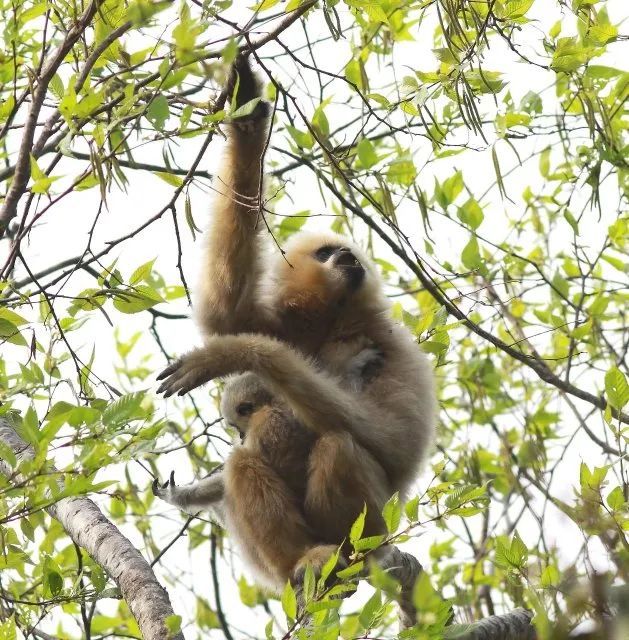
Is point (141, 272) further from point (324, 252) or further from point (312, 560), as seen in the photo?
point (324, 252)

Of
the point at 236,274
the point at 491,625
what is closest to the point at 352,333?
the point at 236,274

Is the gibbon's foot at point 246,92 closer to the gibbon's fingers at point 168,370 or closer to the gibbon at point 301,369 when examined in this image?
the gibbon at point 301,369

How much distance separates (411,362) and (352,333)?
0.50 meters

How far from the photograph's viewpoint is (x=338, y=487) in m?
5.10

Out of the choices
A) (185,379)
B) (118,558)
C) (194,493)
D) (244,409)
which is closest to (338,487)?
(244,409)

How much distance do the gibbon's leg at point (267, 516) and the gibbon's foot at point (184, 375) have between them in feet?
2.54

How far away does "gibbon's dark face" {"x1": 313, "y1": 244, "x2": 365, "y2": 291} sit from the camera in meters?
6.10

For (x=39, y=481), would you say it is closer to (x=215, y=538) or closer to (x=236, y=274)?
(x=236, y=274)

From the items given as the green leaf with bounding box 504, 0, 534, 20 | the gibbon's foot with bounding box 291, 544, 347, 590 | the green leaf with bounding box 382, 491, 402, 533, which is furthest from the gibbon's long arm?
the green leaf with bounding box 504, 0, 534, 20

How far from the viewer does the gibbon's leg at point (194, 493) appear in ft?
20.2

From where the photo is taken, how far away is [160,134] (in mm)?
3742

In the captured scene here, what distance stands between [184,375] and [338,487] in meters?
1.12

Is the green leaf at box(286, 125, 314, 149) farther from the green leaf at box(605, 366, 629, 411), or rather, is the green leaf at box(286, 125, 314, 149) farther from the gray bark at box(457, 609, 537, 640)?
the gray bark at box(457, 609, 537, 640)

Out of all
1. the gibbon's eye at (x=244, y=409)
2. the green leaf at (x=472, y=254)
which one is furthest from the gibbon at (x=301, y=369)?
the green leaf at (x=472, y=254)
